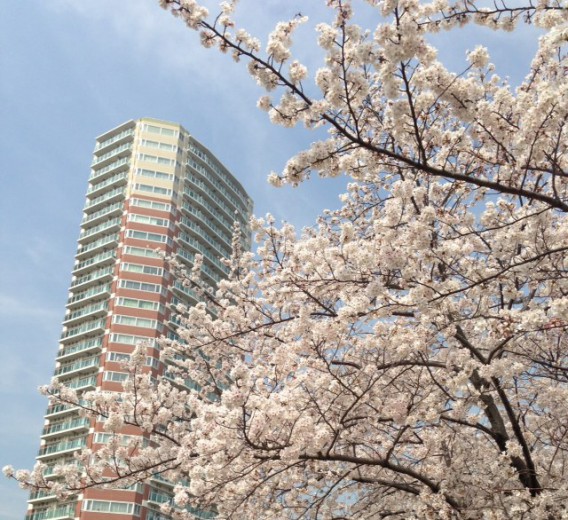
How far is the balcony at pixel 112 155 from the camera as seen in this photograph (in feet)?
258

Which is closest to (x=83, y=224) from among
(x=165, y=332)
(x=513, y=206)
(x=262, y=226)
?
(x=165, y=332)

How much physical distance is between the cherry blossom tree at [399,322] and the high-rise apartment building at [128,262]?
5022cm

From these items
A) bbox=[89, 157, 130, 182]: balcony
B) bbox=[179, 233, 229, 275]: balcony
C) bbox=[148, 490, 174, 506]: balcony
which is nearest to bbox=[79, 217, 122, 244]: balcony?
bbox=[89, 157, 130, 182]: balcony

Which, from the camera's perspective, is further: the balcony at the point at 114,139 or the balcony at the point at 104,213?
the balcony at the point at 114,139

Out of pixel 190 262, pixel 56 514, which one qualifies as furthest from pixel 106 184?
pixel 56 514

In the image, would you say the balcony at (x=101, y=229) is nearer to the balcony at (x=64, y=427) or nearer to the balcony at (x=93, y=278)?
the balcony at (x=93, y=278)

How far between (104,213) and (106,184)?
487cm

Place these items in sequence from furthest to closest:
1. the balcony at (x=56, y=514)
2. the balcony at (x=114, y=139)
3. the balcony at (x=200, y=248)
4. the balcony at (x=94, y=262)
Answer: the balcony at (x=114, y=139) < the balcony at (x=200, y=248) < the balcony at (x=94, y=262) < the balcony at (x=56, y=514)

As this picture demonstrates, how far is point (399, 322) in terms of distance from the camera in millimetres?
8344

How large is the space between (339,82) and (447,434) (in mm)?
6015

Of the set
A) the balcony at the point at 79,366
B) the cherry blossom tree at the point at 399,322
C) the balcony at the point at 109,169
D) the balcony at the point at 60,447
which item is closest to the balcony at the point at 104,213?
the balcony at the point at 109,169

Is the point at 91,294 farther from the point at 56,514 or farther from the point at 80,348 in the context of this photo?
the point at 56,514

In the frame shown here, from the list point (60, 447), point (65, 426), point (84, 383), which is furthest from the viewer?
point (84, 383)

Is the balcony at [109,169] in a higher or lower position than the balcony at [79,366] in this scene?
higher
